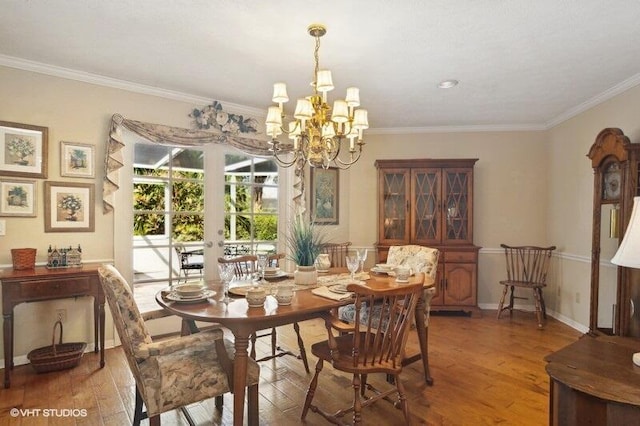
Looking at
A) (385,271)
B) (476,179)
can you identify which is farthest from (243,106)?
(476,179)

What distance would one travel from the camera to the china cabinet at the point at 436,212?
4.37 meters

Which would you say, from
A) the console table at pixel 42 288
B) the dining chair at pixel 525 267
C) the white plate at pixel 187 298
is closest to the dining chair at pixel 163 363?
the white plate at pixel 187 298

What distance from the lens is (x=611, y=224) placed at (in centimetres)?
292

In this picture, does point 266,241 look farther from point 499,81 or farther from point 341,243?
point 499,81

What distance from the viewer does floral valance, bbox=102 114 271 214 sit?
10.5 ft

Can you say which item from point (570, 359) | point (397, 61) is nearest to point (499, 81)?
point (397, 61)

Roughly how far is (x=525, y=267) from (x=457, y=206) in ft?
3.76

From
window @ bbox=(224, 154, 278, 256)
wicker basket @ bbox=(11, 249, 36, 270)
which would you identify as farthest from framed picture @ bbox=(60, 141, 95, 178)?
window @ bbox=(224, 154, 278, 256)

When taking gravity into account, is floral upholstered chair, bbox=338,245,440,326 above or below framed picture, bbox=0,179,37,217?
below

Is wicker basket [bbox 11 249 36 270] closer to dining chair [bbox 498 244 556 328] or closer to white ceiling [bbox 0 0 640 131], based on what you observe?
white ceiling [bbox 0 0 640 131]

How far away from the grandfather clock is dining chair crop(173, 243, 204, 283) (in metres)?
3.59

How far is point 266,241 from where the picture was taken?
4.24 m

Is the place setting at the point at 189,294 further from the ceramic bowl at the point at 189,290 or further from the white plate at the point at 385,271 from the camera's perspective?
the white plate at the point at 385,271

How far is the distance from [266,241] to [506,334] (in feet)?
9.14
